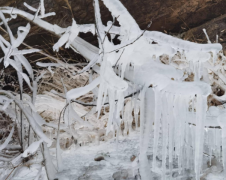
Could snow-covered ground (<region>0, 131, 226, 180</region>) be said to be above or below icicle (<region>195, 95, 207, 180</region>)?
below

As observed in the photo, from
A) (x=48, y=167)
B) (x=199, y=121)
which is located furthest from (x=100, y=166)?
(x=199, y=121)

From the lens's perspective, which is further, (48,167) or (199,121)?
(48,167)

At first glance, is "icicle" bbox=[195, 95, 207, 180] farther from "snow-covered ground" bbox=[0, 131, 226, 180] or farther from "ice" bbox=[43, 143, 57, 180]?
"ice" bbox=[43, 143, 57, 180]

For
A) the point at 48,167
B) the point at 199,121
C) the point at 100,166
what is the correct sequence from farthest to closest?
the point at 100,166 < the point at 48,167 < the point at 199,121

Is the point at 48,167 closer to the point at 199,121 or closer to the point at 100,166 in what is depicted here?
the point at 100,166

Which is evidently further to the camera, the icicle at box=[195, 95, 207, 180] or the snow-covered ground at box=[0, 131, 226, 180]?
the snow-covered ground at box=[0, 131, 226, 180]

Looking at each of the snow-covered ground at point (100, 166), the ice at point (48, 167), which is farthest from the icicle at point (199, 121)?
the ice at point (48, 167)

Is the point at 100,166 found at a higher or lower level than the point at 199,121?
lower

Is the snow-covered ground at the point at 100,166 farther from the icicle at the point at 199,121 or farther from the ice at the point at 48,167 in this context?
the icicle at the point at 199,121

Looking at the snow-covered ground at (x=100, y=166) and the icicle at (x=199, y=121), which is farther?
the snow-covered ground at (x=100, y=166)

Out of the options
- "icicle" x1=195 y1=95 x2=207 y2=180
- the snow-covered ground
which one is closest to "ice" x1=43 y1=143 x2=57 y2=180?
the snow-covered ground

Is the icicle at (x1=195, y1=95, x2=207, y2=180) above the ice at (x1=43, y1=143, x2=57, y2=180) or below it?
above

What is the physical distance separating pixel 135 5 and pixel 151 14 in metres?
0.32

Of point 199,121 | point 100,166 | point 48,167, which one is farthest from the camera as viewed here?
point 100,166
